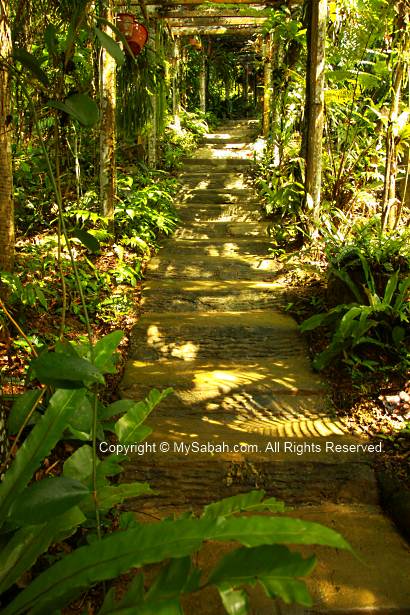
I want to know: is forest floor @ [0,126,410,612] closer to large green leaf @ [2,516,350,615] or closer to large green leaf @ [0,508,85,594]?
large green leaf @ [0,508,85,594]

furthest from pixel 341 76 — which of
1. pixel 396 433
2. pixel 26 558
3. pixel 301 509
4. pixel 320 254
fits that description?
pixel 26 558

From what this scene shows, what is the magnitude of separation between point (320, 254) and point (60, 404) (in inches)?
155

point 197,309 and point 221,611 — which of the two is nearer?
point 221,611

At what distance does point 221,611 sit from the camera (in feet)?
6.93

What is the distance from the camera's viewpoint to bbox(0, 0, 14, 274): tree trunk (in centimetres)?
346

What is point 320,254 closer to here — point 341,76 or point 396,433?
point 341,76

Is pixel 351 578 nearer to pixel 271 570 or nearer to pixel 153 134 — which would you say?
pixel 271 570

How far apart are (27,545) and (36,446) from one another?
0.30 m

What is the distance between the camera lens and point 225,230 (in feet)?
23.4

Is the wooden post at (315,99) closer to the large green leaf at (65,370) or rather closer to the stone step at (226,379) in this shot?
the stone step at (226,379)

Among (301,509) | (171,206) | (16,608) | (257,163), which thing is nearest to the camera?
(16,608)

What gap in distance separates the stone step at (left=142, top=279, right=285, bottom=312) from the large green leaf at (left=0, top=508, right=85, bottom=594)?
318cm

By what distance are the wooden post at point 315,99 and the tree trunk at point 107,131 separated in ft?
6.53

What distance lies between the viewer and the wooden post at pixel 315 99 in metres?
5.32
